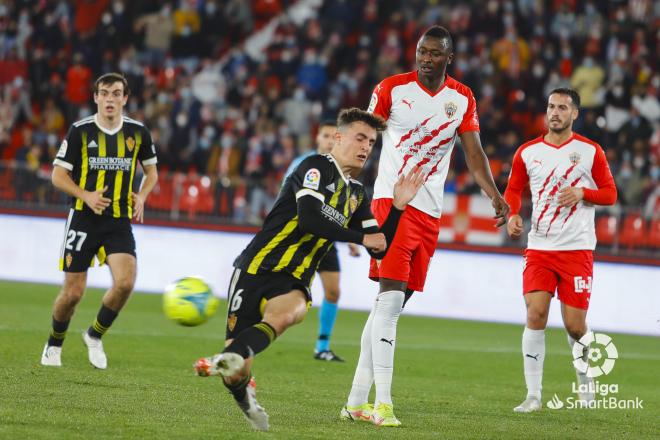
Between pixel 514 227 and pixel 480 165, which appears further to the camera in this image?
pixel 514 227

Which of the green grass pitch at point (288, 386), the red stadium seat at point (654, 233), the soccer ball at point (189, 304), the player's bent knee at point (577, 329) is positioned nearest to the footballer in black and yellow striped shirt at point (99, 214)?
the green grass pitch at point (288, 386)

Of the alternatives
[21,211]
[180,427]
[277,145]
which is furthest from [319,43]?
[180,427]

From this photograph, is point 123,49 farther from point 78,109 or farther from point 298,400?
point 298,400

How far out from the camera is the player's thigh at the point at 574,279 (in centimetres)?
890

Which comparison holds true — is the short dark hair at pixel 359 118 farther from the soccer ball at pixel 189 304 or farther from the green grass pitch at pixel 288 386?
the green grass pitch at pixel 288 386

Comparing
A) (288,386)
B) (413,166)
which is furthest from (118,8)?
(413,166)

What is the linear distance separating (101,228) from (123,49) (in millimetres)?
15913

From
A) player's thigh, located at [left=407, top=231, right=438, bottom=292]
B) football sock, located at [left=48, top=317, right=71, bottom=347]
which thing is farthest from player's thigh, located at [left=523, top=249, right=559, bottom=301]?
football sock, located at [left=48, top=317, right=71, bottom=347]

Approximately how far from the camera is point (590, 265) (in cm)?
906

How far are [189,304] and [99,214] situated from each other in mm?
2681

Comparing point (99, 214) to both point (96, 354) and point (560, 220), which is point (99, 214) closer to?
point (96, 354)

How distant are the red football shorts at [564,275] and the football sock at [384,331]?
1.76 metres

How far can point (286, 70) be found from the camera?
2362 cm

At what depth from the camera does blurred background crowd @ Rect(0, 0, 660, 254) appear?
18922mm
